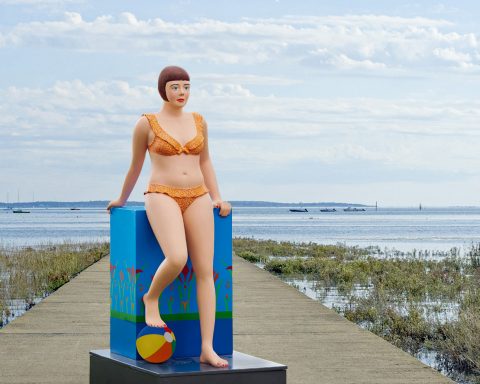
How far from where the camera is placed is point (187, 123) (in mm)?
7285

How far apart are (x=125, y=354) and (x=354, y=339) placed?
153 inches

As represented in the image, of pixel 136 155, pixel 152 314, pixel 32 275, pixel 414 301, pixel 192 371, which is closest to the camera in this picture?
pixel 192 371

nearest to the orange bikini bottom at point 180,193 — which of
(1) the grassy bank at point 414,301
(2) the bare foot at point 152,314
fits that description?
(2) the bare foot at point 152,314

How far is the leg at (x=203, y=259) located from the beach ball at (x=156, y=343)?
0.86ft

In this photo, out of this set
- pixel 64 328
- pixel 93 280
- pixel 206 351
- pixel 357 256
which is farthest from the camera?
pixel 357 256

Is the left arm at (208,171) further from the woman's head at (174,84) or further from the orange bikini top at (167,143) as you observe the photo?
the woman's head at (174,84)

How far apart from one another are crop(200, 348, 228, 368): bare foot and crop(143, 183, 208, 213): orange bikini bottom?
3.39ft

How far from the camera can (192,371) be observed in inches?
263

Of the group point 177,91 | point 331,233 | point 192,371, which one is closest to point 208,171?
point 177,91

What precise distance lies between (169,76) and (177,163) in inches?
25.6

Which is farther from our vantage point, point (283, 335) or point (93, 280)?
point (93, 280)

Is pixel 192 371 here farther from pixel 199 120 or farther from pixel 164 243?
pixel 199 120

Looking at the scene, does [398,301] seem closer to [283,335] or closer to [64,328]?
[283,335]

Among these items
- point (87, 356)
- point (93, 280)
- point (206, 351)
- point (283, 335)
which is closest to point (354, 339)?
point (283, 335)
